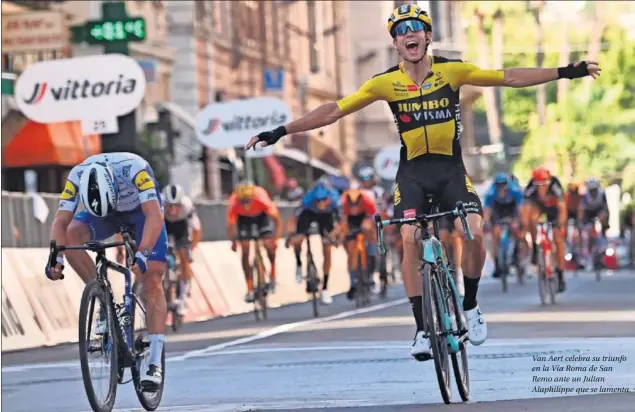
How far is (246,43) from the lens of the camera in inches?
1845

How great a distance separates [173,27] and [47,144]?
9.71 m

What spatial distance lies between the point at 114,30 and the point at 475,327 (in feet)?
46.3

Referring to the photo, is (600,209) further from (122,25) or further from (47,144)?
(122,25)

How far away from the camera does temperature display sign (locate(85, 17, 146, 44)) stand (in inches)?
974

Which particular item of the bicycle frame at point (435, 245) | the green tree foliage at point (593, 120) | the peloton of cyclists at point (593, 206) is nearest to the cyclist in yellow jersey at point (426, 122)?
the bicycle frame at point (435, 245)

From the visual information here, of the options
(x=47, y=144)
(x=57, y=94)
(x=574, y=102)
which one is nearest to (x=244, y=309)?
(x=57, y=94)

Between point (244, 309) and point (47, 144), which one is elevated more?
point (47, 144)

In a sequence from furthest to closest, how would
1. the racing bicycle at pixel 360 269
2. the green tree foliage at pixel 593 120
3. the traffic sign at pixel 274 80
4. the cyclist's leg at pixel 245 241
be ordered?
the green tree foliage at pixel 593 120
the traffic sign at pixel 274 80
the racing bicycle at pixel 360 269
the cyclist's leg at pixel 245 241

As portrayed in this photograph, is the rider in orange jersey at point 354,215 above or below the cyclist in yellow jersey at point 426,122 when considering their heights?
below

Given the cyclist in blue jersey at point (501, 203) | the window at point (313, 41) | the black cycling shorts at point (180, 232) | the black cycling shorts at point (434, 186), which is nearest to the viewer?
the black cycling shorts at point (434, 186)

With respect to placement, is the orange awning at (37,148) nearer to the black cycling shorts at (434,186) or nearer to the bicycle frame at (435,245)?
the black cycling shorts at (434,186)

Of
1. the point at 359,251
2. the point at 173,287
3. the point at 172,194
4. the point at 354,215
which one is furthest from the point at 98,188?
the point at 354,215

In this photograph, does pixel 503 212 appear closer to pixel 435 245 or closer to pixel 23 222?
pixel 23 222

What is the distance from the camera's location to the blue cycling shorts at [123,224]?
37.4 feet
